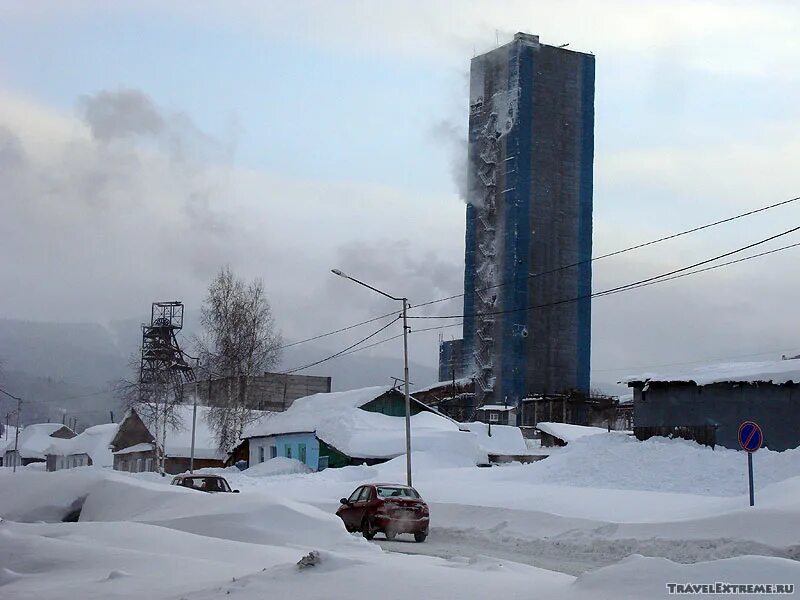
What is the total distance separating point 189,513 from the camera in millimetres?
21578

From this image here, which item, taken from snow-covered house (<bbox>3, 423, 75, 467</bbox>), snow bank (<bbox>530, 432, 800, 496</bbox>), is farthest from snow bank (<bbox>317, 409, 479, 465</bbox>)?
snow-covered house (<bbox>3, 423, 75, 467</bbox>)

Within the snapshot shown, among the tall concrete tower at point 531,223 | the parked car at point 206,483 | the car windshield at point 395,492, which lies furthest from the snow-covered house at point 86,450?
the car windshield at point 395,492

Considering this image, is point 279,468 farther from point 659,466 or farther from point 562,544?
point 562,544

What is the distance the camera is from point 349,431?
204 feet

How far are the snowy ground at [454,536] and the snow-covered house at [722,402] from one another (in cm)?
102

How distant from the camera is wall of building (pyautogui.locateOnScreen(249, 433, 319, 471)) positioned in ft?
211

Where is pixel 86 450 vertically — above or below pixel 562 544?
above

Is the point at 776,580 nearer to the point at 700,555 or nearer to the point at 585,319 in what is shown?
the point at 700,555

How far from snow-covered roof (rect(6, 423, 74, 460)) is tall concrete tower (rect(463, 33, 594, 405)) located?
198 ft

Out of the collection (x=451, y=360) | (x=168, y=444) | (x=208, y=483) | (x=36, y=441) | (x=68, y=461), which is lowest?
(x=68, y=461)

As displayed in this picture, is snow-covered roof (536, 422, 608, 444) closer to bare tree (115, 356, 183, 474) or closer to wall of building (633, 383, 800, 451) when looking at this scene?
bare tree (115, 356, 183, 474)

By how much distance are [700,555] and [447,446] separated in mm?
39391

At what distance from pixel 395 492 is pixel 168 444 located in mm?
58819

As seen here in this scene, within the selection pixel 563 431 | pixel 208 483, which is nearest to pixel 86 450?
pixel 563 431
